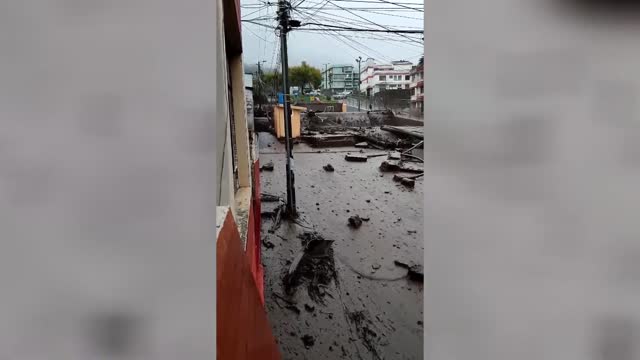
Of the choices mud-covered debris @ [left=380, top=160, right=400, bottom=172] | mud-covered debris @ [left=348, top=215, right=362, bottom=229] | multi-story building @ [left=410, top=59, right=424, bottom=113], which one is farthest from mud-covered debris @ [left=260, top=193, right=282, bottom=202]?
multi-story building @ [left=410, top=59, right=424, bottom=113]

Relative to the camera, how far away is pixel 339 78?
3212 centimetres

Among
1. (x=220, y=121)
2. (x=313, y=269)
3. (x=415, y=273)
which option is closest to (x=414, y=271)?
(x=415, y=273)

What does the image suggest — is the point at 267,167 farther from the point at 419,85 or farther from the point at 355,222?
the point at 419,85

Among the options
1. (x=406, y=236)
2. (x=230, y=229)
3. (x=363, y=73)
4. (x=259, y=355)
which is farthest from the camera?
(x=363, y=73)
